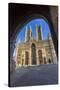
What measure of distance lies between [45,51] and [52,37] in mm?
201

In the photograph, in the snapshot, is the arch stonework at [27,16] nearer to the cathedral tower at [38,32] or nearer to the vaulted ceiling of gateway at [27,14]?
the vaulted ceiling of gateway at [27,14]

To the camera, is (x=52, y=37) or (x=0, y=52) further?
(x=52, y=37)

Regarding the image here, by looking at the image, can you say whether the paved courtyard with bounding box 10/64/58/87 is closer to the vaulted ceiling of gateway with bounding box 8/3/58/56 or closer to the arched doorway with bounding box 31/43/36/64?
the arched doorway with bounding box 31/43/36/64

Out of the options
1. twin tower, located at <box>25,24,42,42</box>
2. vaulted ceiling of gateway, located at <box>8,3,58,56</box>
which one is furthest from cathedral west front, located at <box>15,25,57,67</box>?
vaulted ceiling of gateway, located at <box>8,3,58,56</box>

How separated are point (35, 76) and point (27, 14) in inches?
30.2

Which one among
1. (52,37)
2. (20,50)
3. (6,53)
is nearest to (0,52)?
(6,53)

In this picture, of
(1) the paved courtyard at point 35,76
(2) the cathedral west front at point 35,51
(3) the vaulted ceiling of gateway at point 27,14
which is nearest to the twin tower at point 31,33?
(2) the cathedral west front at point 35,51

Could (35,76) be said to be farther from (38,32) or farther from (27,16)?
(27,16)

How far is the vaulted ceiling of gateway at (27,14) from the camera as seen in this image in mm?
2805

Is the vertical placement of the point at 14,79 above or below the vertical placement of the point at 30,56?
below

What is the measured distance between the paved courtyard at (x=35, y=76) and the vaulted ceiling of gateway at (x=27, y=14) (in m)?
0.37

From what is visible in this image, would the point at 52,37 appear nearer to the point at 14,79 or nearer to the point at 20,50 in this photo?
the point at 20,50

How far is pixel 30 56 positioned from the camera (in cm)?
288

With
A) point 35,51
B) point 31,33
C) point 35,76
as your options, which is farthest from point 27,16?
point 35,76
